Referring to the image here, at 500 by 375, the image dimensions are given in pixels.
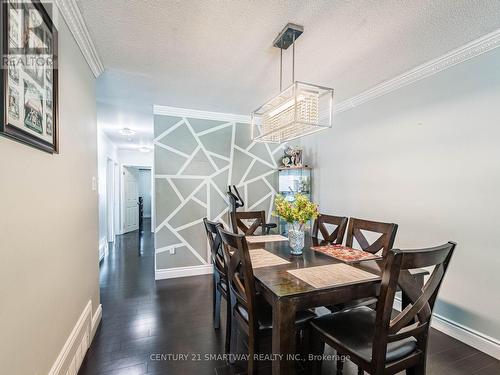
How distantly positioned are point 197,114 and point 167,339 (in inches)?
113

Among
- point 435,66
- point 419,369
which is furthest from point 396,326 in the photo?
point 435,66

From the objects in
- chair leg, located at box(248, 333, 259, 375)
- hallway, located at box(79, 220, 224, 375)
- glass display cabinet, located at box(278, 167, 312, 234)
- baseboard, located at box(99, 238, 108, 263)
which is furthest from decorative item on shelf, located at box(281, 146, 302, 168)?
baseboard, located at box(99, 238, 108, 263)

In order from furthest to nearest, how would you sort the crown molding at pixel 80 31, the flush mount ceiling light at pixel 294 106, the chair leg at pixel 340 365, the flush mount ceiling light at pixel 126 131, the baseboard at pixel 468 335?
the flush mount ceiling light at pixel 126 131 < the baseboard at pixel 468 335 < the flush mount ceiling light at pixel 294 106 < the chair leg at pixel 340 365 < the crown molding at pixel 80 31

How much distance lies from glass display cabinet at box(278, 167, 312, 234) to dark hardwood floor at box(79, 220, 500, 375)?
185cm

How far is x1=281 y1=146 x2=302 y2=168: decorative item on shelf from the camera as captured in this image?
3.94 meters

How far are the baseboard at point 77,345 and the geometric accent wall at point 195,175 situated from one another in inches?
58.3

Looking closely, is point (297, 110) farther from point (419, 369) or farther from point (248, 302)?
point (419, 369)

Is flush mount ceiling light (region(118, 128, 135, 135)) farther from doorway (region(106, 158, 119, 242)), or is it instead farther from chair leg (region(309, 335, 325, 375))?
chair leg (region(309, 335, 325, 375))

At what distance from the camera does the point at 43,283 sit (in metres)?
1.24

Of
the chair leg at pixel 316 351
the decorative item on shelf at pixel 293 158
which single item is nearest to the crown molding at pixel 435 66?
the decorative item on shelf at pixel 293 158


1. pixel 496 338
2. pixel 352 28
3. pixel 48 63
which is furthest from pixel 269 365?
pixel 352 28

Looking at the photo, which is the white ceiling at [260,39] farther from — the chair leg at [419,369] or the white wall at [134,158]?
the white wall at [134,158]

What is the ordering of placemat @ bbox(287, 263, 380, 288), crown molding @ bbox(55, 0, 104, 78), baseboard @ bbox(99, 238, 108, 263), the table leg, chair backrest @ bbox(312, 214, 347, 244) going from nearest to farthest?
the table leg
placemat @ bbox(287, 263, 380, 288)
crown molding @ bbox(55, 0, 104, 78)
chair backrest @ bbox(312, 214, 347, 244)
baseboard @ bbox(99, 238, 108, 263)

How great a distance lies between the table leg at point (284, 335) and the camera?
1211 mm
